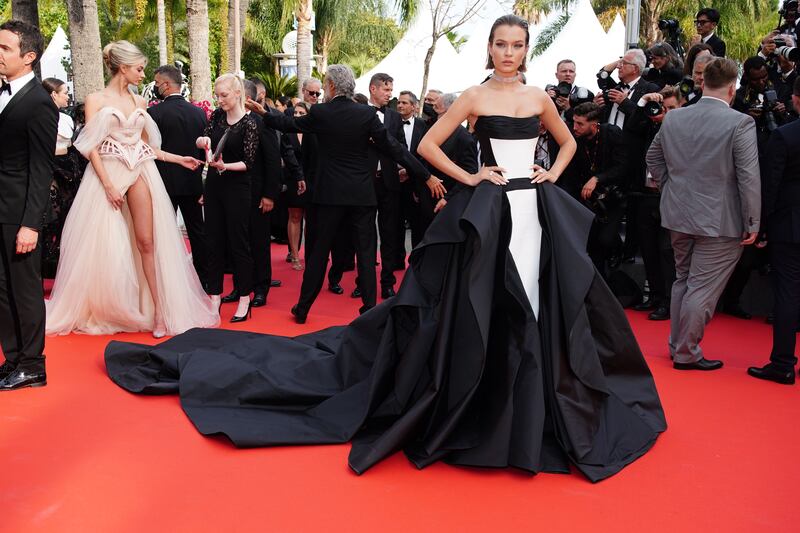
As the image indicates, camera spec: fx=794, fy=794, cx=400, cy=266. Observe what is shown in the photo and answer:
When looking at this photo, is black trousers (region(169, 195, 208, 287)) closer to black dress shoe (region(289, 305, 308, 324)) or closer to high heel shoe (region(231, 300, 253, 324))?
high heel shoe (region(231, 300, 253, 324))

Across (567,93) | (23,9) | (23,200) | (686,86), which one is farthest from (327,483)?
(23,9)

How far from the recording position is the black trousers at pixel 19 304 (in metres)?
4.39

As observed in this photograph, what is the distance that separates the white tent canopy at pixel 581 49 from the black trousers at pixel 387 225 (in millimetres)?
14057

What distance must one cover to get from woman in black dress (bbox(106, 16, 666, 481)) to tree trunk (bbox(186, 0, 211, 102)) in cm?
1277

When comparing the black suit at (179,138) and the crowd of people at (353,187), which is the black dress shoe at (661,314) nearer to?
the crowd of people at (353,187)

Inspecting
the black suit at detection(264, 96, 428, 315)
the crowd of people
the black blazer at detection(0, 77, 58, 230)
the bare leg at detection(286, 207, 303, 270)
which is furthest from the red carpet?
the bare leg at detection(286, 207, 303, 270)

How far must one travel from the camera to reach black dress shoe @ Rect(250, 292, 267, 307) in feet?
23.1

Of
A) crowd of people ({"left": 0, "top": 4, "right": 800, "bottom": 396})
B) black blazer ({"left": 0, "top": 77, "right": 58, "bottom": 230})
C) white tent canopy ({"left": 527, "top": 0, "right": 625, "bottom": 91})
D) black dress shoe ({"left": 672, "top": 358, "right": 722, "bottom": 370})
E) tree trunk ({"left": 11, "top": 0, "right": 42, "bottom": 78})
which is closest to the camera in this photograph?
black blazer ({"left": 0, "top": 77, "right": 58, "bottom": 230})

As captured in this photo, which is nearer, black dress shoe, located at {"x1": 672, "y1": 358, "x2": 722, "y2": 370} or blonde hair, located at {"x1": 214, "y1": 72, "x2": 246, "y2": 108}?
black dress shoe, located at {"x1": 672, "y1": 358, "x2": 722, "y2": 370}

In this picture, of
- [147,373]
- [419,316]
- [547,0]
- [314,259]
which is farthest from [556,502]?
[547,0]

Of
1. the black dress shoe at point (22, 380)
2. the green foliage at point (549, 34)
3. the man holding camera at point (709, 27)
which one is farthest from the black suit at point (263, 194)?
the green foliage at point (549, 34)

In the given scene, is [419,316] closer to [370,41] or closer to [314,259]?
[314,259]

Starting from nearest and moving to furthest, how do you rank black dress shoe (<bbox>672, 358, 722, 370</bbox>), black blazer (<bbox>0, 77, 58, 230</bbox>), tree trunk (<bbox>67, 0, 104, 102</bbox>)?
black blazer (<bbox>0, 77, 58, 230</bbox>), black dress shoe (<bbox>672, 358, 722, 370</bbox>), tree trunk (<bbox>67, 0, 104, 102</bbox>)

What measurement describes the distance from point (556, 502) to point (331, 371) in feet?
5.30
